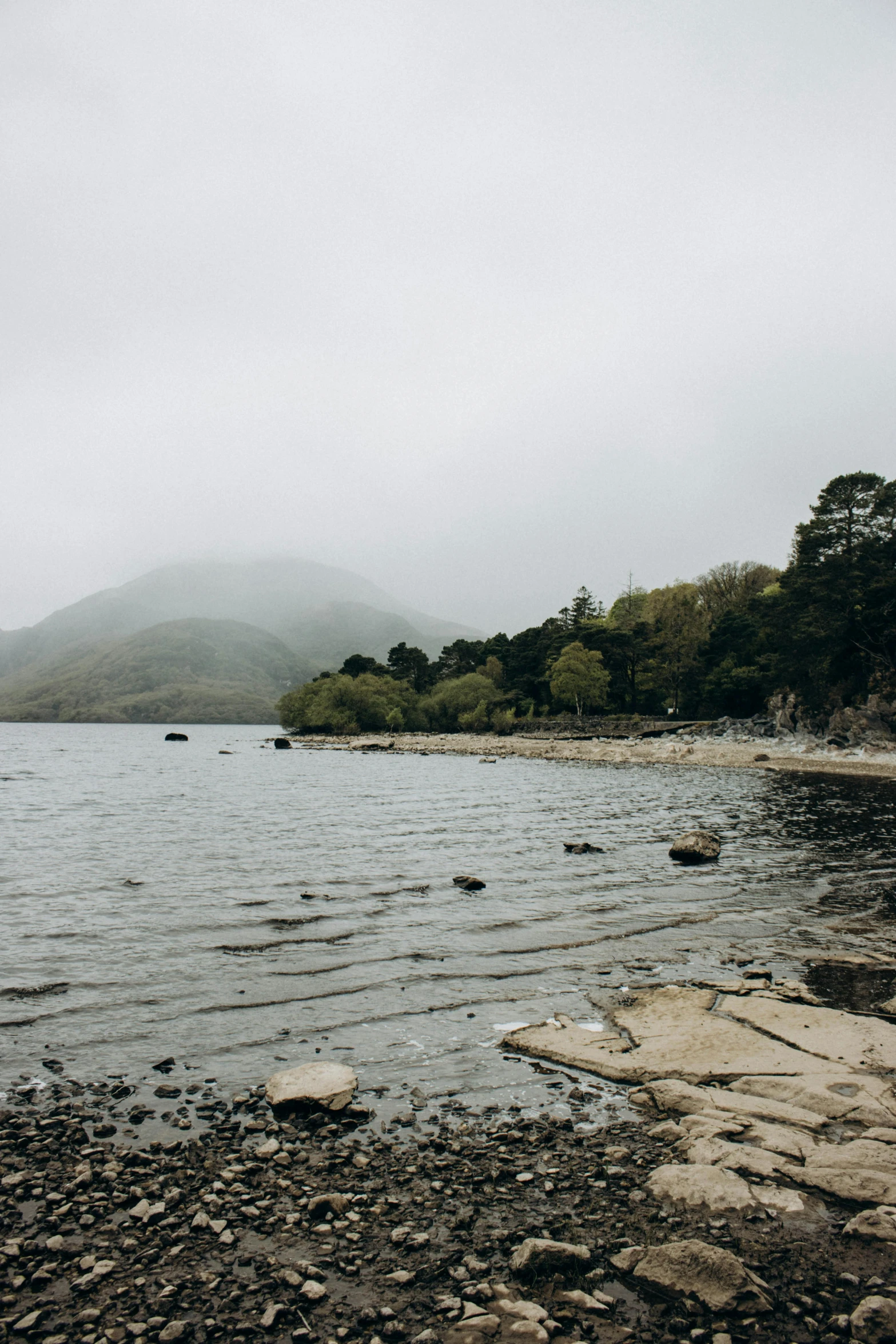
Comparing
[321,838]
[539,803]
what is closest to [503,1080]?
[321,838]

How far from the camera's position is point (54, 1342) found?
4.24 m

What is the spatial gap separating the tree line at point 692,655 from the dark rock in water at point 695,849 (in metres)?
54.3

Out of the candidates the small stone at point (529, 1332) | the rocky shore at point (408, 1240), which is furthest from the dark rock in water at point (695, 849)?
the small stone at point (529, 1332)

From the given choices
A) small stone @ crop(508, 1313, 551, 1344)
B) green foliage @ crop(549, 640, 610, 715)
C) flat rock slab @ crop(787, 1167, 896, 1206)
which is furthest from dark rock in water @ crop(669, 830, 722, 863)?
green foliage @ crop(549, 640, 610, 715)

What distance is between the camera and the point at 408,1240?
17.1 feet

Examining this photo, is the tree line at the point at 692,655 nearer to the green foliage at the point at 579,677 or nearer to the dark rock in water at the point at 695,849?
the green foliage at the point at 579,677

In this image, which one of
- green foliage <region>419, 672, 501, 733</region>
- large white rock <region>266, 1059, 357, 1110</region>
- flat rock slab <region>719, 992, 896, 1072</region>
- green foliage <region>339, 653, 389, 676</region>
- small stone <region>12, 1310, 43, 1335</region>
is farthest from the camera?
green foliage <region>339, 653, 389, 676</region>

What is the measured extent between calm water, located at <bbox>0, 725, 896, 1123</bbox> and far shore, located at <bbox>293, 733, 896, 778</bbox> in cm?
2830

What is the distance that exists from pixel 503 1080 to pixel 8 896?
14.2 meters

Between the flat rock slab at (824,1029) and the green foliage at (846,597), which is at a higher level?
the green foliage at (846,597)

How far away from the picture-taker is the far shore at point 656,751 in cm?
6169

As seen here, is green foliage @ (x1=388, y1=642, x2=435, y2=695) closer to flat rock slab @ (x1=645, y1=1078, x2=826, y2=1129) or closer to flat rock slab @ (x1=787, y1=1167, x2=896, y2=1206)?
flat rock slab @ (x1=645, y1=1078, x2=826, y2=1129)

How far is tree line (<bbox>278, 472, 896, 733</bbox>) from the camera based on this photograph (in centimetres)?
7112

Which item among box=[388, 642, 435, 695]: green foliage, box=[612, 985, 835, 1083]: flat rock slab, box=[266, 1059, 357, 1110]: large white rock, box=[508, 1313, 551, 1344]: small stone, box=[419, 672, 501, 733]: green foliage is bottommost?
box=[612, 985, 835, 1083]: flat rock slab
